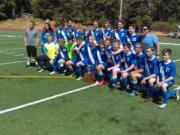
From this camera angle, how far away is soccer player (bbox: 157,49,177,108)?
8.62m

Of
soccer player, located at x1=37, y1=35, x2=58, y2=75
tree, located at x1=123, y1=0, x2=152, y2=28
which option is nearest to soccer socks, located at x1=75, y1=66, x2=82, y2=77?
soccer player, located at x1=37, y1=35, x2=58, y2=75

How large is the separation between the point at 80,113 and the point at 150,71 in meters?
2.40

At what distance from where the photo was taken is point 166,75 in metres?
8.92

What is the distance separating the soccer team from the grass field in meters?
0.46

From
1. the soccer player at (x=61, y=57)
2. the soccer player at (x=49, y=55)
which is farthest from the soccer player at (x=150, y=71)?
the soccer player at (x=49, y=55)

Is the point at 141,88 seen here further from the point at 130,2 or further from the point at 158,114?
the point at 130,2

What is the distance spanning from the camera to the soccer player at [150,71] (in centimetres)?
901

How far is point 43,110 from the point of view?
25.8 ft

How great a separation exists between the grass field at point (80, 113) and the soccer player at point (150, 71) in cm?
32

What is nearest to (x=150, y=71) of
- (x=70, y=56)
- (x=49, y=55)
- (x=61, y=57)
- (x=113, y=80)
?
(x=113, y=80)

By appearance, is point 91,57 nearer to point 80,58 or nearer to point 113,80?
point 80,58

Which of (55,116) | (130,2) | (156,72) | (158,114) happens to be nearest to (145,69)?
(156,72)

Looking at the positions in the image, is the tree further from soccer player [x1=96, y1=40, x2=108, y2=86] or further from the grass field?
the grass field

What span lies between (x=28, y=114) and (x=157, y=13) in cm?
7579
